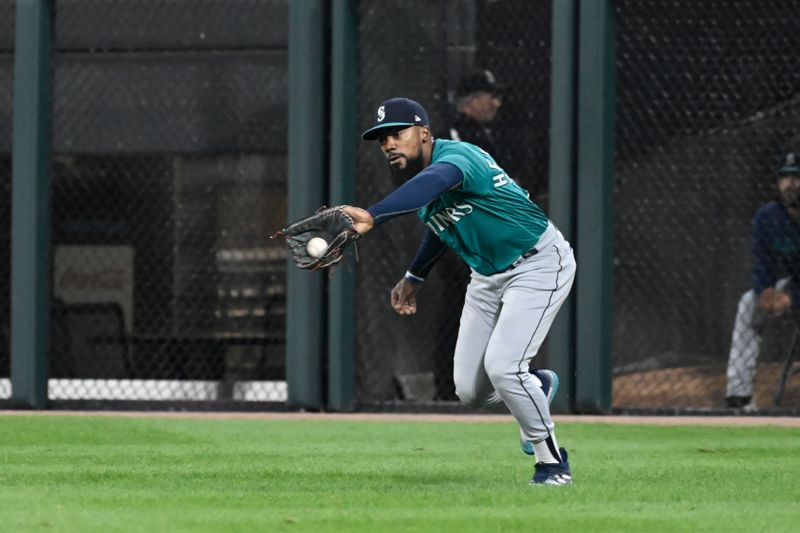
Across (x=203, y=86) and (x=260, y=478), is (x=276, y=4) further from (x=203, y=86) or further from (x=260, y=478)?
(x=260, y=478)

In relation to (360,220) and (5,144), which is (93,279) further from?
(360,220)

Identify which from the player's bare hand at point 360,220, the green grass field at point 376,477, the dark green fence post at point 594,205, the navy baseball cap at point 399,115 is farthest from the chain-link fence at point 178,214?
the player's bare hand at point 360,220

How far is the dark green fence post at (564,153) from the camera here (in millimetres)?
12047

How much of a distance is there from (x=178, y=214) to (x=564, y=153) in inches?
116

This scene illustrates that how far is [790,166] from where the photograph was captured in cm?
1195

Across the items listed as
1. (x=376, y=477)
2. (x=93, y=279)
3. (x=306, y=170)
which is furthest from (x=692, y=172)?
(x=376, y=477)

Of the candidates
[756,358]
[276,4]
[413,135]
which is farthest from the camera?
[276,4]

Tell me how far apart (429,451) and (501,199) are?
2.38 metres

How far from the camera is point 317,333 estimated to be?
12.4 metres

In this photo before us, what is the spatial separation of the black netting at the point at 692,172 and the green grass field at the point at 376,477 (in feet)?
3.91

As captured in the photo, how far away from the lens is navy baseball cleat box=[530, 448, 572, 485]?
23.7ft

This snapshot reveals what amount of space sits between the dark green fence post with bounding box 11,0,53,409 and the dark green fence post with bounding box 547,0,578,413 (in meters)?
3.82

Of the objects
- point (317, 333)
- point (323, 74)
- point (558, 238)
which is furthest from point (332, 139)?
point (558, 238)

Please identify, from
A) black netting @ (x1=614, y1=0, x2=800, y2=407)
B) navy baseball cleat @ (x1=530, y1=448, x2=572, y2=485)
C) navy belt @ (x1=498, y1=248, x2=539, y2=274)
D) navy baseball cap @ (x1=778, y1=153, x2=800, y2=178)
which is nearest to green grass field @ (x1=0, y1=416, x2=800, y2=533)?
navy baseball cleat @ (x1=530, y1=448, x2=572, y2=485)
